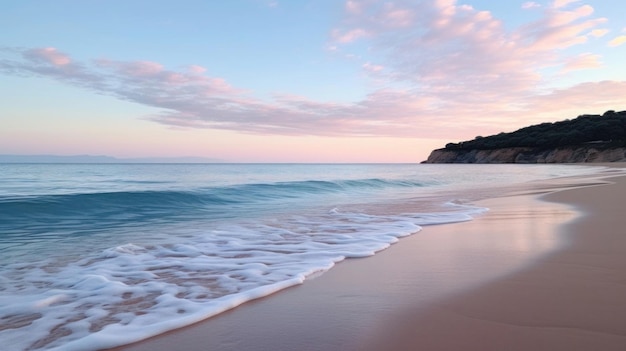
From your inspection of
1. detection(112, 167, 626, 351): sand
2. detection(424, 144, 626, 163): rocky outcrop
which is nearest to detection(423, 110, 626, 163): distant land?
detection(424, 144, 626, 163): rocky outcrop

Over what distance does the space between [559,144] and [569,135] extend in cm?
359

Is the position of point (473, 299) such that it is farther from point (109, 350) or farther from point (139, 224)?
point (139, 224)

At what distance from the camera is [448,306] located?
112 inches

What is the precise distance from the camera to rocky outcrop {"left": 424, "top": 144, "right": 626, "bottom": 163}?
214 feet

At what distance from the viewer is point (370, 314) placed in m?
2.73

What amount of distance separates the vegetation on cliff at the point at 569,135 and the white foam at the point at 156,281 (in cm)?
7711

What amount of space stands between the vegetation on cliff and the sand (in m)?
76.7

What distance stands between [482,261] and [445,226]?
268 centimetres

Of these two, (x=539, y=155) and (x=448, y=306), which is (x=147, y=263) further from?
(x=539, y=155)

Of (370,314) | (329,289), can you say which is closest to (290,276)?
(329,289)

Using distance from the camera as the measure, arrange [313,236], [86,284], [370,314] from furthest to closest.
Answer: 1. [313,236]
2. [86,284]
3. [370,314]

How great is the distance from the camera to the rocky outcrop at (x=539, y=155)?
65.4 m

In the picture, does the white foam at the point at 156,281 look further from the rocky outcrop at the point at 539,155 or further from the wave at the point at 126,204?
the rocky outcrop at the point at 539,155

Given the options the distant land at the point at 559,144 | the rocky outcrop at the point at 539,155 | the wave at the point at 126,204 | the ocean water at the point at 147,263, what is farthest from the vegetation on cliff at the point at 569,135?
the ocean water at the point at 147,263
